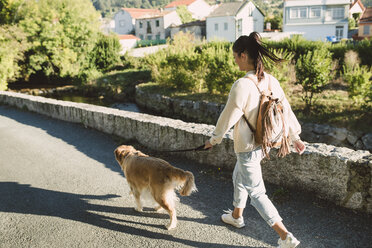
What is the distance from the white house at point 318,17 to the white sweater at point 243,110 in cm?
4488

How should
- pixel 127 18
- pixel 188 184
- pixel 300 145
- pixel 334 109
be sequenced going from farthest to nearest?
pixel 127 18
pixel 334 109
pixel 188 184
pixel 300 145

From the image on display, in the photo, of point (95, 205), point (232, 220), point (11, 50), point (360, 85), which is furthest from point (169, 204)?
point (11, 50)

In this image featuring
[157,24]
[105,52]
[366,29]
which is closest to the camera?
[105,52]

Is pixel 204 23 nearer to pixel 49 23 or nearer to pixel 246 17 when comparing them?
pixel 246 17

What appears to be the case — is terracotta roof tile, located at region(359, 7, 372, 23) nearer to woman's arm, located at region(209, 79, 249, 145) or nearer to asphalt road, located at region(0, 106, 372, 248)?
asphalt road, located at region(0, 106, 372, 248)

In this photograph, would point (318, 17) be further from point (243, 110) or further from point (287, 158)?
point (243, 110)

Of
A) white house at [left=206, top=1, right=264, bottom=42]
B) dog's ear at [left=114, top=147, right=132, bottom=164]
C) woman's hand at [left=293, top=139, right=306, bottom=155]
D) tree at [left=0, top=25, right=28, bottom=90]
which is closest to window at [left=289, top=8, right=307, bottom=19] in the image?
white house at [left=206, top=1, right=264, bottom=42]

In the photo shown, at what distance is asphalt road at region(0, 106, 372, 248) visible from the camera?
11.1 feet

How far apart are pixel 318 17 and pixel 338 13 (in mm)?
2788

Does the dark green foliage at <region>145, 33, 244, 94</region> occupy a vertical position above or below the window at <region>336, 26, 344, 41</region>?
below

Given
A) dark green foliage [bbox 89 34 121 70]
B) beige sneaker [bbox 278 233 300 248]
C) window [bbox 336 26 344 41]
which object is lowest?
beige sneaker [bbox 278 233 300 248]

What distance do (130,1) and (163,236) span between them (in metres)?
180

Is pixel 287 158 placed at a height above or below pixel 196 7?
below

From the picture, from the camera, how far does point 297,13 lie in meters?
43.6
